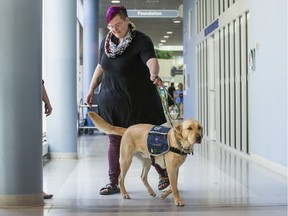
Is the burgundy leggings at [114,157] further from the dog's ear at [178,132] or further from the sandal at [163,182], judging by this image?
the dog's ear at [178,132]

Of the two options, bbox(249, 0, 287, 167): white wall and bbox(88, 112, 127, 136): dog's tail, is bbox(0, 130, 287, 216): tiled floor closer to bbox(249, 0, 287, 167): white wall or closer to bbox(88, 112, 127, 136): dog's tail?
bbox(249, 0, 287, 167): white wall

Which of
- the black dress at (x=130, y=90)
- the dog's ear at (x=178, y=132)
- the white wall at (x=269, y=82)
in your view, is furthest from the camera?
the white wall at (x=269, y=82)

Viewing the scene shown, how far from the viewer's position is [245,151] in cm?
791

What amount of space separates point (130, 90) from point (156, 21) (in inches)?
743

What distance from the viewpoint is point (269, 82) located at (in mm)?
6500

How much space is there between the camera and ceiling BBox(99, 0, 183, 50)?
17.6m

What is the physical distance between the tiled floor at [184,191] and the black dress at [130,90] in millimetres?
725

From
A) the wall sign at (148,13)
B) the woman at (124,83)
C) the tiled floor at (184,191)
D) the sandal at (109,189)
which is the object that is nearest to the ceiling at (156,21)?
the wall sign at (148,13)

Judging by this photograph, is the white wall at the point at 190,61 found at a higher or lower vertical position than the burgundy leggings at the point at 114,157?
higher

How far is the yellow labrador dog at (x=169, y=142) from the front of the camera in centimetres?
384

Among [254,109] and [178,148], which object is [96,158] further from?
[178,148]

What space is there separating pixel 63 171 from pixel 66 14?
2.68m

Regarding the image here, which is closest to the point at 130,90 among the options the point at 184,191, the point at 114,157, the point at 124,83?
the point at 124,83

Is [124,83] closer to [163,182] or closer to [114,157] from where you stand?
[114,157]
